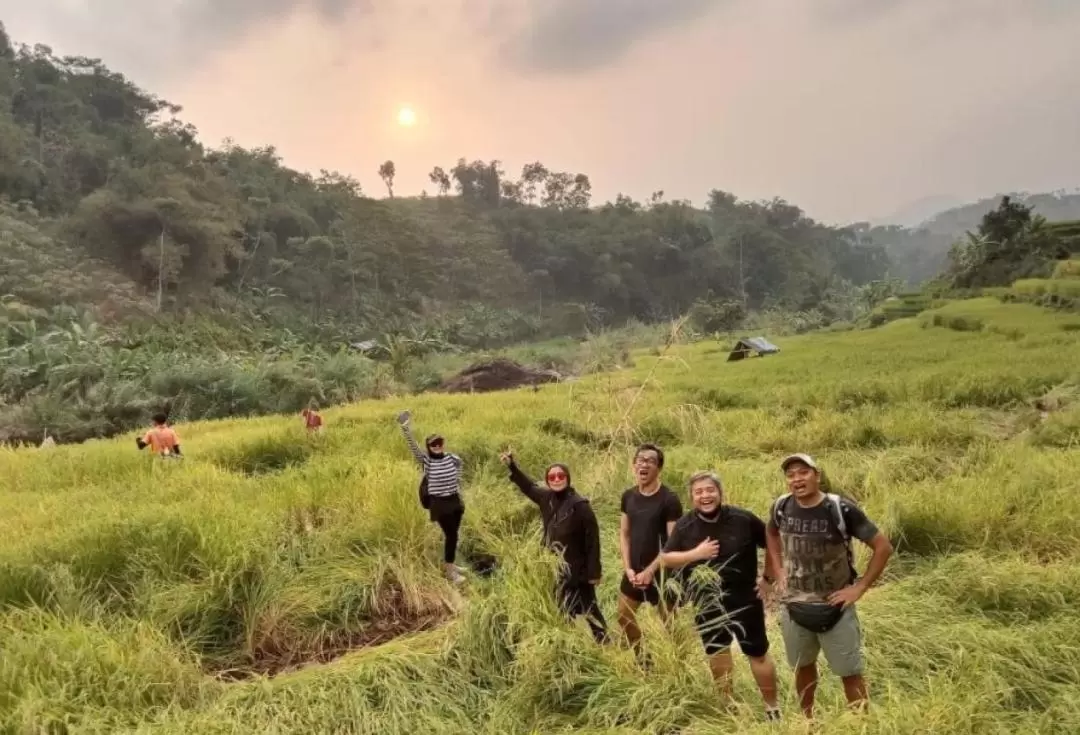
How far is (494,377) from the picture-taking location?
28.2 meters

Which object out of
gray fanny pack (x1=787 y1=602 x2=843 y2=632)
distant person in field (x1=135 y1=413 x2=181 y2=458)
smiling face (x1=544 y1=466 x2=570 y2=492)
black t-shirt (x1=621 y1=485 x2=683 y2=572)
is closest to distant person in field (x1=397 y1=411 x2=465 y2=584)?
smiling face (x1=544 y1=466 x2=570 y2=492)

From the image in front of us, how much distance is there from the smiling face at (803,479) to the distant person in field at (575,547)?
1518 millimetres

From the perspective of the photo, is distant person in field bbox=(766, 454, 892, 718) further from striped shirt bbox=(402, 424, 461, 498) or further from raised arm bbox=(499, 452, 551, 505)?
striped shirt bbox=(402, 424, 461, 498)

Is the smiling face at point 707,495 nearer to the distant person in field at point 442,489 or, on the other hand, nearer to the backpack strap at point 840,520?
the backpack strap at point 840,520

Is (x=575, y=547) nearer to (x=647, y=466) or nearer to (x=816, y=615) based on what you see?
(x=647, y=466)

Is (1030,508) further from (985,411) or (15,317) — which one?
(15,317)

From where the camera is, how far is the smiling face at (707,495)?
4145 millimetres

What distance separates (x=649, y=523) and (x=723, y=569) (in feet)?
1.97

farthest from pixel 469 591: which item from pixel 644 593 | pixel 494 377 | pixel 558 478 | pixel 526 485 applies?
pixel 494 377

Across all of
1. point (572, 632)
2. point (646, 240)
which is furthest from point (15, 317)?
point (646, 240)

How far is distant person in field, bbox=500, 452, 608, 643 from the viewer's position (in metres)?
4.98

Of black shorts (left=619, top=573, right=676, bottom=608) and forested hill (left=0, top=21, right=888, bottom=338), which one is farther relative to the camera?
forested hill (left=0, top=21, right=888, bottom=338)

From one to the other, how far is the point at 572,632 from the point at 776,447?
726 cm

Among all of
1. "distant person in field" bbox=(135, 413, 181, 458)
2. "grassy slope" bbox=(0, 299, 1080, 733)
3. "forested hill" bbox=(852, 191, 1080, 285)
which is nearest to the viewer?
"grassy slope" bbox=(0, 299, 1080, 733)
